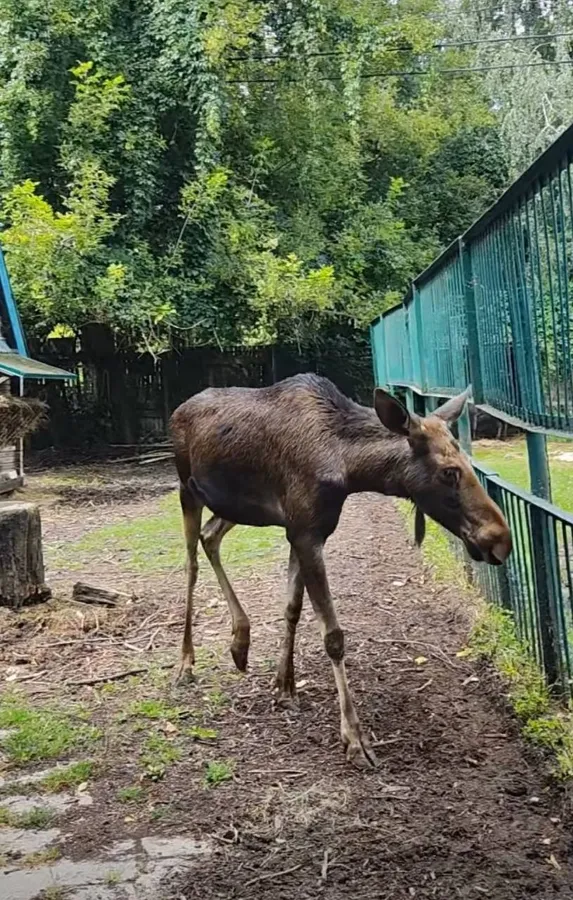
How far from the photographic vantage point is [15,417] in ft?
37.0

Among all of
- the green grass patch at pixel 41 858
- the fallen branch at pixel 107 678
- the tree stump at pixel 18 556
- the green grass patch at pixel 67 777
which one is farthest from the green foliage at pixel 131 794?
the tree stump at pixel 18 556

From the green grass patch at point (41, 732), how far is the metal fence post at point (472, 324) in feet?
8.94

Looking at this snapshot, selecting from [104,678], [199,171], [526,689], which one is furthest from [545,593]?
[199,171]

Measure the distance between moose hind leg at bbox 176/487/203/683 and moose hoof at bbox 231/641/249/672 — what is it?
25 cm

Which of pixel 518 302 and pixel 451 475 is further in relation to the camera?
pixel 518 302

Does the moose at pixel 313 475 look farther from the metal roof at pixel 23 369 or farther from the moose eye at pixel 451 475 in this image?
the metal roof at pixel 23 369

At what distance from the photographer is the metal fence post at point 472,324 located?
189 inches

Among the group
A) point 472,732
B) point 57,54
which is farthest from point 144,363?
point 472,732

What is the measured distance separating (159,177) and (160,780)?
1358cm

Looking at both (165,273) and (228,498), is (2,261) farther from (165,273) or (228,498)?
(228,498)

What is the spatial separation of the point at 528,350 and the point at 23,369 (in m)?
8.85

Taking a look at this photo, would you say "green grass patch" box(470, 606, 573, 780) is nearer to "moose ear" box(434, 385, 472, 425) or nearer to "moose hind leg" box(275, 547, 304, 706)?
"moose hind leg" box(275, 547, 304, 706)

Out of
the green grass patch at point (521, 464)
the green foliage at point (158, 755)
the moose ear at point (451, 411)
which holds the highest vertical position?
the moose ear at point (451, 411)

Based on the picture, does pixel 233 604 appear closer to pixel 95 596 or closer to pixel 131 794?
pixel 131 794
